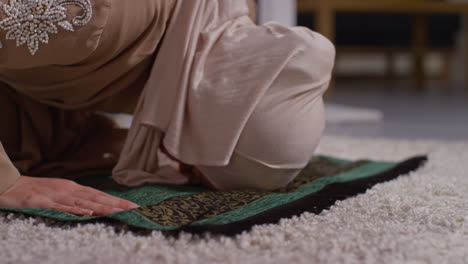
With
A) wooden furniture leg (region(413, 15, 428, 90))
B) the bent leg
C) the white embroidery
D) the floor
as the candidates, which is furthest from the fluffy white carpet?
wooden furniture leg (region(413, 15, 428, 90))

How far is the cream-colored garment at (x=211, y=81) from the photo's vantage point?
29.9 inches

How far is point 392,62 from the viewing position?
5531 mm

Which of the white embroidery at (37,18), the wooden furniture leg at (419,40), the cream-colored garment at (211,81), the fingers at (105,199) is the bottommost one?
the wooden furniture leg at (419,40)

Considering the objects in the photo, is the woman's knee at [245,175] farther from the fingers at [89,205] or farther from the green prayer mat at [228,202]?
the fingers at [89,205]

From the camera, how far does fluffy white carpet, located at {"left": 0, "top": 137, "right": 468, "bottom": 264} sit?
52 cm

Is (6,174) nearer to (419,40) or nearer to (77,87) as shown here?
(77,87)

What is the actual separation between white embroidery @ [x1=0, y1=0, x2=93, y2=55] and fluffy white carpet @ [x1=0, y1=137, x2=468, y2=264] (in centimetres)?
24

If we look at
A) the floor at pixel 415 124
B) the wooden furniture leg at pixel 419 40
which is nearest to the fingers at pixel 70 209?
the floor at pixel 415 124

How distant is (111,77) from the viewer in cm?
83

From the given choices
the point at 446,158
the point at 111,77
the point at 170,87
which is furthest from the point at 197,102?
the point at 446,158

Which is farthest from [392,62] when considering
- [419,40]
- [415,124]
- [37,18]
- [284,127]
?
[37,18]

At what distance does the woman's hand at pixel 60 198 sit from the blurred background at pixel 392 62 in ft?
3.58

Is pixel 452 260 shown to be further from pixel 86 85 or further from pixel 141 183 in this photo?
pixel 86 85

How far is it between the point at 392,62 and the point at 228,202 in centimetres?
515
